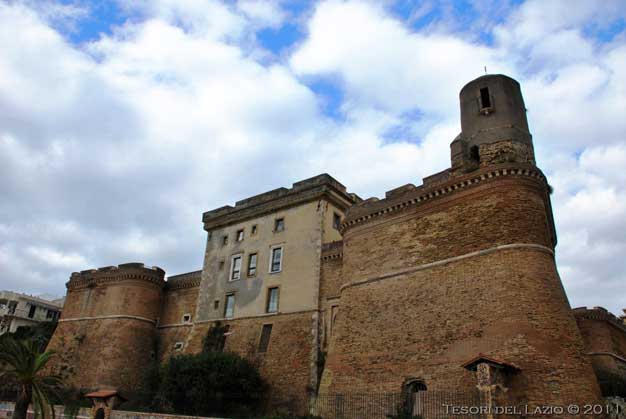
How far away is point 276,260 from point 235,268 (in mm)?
3471

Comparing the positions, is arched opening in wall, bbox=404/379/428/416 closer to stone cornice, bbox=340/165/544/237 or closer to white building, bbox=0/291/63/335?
stone cornice, bbox=340/165/544/237

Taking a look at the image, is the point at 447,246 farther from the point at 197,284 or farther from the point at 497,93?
the point at 197,284

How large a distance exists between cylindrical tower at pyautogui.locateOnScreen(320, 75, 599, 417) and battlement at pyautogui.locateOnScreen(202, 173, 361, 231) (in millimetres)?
5738

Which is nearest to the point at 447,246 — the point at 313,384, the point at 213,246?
the point at 313,384

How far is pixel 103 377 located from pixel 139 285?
21.1ft

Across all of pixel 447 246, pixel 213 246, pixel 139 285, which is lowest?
pixel 447 246

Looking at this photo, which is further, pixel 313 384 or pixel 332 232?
pixel 332 232

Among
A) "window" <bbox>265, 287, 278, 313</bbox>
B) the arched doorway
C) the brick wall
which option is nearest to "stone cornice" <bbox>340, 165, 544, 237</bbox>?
the brick wall

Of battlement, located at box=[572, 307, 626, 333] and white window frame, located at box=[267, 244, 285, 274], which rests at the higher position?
white window frame, located at box=[267, 244, 285, 274]

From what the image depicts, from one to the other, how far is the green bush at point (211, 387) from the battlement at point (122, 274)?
11.1m

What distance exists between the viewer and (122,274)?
3541 centimetres

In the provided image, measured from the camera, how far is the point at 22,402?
21.0 m

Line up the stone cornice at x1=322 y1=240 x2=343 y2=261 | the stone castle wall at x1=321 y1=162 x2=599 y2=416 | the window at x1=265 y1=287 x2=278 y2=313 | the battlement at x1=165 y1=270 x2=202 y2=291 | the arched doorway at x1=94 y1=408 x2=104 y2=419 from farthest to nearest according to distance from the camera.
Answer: the battlement at x1=165 y1=270 x2=202 y2=291, the window at x1=265 y1=287 x2=278 y2=313, the stone cornice at x1=322 y1=240 x2=343 y2=261, the arched doorway at x1=94 y1=408 x2=104 y2=419, the stone castle wall at x1=321 y1=162 x2=599 y2=416

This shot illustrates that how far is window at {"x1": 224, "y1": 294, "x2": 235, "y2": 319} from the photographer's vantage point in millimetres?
30411
